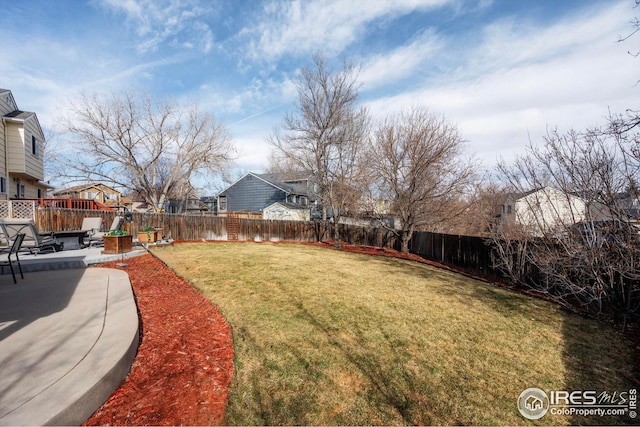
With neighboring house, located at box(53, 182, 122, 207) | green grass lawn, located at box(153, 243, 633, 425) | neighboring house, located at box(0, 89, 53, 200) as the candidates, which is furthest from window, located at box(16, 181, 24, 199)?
neighboring house, located at box(53, 182, 122, 207)

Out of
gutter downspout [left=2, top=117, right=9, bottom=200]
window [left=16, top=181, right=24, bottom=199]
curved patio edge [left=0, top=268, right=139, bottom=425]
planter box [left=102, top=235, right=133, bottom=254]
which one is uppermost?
gutter downspout [left=2, top=117, right=9, bottom=200]

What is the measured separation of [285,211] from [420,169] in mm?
17057

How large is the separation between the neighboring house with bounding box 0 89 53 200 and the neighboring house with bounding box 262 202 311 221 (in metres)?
16.9

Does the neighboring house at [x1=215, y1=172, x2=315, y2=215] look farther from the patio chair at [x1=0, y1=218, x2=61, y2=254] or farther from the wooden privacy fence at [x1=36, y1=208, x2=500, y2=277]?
the patio chair at [x1=0, y1=218, x2=61, y2=254]

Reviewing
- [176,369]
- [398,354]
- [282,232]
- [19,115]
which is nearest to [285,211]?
[282,232]

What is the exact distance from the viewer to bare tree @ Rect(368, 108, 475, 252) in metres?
12.6

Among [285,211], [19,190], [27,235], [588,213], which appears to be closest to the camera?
[588,213]

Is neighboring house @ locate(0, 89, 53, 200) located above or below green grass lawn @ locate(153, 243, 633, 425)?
above

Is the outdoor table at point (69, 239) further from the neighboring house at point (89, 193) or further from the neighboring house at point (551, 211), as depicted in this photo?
the neighboring house at point (89, 193)

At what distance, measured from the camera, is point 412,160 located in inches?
510

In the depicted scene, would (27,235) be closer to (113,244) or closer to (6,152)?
(113,244)

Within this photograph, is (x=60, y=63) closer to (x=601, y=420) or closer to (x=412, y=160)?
(x=412, y=160)

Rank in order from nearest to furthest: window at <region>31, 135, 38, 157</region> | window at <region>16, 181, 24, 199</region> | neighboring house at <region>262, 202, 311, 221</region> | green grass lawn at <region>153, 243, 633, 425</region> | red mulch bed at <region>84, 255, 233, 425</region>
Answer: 1. red mulch bed at <region>84, 255, 233, 425</region>
2. green grass lawn at <region>153, 243, 633, 425</region>
3. window at <region>16, 181, 24, 199</region>
4. window at <region>31, 135, 38, 157</region>
5. neighboring house at <region>262, 202, 311, 221</region>

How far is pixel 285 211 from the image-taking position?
27.8m
